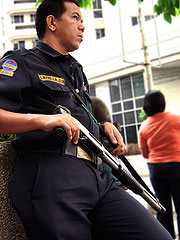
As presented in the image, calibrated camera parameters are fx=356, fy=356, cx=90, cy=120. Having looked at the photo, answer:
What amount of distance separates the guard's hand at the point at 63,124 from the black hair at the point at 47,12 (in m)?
0.70

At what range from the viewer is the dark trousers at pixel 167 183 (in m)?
3.82

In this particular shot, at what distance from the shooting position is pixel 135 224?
1620mm

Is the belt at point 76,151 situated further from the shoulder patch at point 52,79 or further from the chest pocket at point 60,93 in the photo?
the shoulder patch at point 52,79

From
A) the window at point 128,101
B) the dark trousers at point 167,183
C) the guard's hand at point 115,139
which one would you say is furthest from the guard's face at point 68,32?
the window at point 128,101

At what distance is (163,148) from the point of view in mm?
3879

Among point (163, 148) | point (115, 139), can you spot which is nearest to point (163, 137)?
point (163, 148)

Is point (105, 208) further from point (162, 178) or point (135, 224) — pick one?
point (162, 178)

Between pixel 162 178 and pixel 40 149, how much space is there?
263 centimetres

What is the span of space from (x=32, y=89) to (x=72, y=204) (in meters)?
0.53

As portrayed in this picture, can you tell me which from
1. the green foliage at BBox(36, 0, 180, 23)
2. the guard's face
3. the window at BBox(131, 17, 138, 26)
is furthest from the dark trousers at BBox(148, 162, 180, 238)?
the window at BBox(131, 17, 138, 26)

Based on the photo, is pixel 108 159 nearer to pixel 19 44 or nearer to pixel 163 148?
pixel 163 148

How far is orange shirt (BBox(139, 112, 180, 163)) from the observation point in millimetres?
3832

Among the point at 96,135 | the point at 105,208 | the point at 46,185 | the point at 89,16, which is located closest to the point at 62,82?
the point at 96,135

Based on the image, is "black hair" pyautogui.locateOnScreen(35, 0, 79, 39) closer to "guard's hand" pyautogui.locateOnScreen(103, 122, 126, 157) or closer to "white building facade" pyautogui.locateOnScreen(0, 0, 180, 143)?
"guard's hand" pyautogui.locateOnScreen(103, 122, 126, 157)
